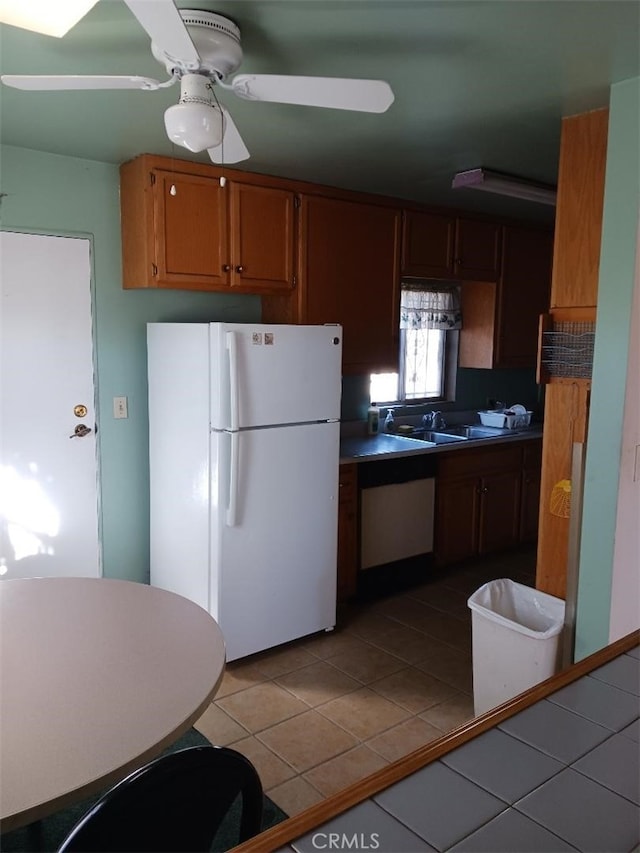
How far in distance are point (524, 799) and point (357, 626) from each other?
2.83 metres

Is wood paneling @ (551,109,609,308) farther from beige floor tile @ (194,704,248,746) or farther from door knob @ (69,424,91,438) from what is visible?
door knob @ (69,424,91,438)

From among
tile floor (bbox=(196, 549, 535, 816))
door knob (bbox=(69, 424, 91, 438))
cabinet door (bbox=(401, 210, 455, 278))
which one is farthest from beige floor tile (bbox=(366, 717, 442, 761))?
cabinet door (bbox=(401, 210, 455, 278))

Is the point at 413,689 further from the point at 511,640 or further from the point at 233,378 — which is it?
the point at 233,378

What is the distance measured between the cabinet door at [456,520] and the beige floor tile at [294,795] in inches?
83.6

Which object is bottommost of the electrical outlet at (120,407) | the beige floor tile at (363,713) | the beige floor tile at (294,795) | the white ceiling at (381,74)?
the beige floor tile at (363,713)

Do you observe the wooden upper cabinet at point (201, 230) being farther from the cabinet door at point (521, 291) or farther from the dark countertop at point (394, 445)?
the cabinet door at point (521, 291)

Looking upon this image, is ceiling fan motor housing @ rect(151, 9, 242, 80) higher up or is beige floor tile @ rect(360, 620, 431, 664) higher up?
ceiling fan motor housing @ rect(151, 9, 242, 80)

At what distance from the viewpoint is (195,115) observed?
1646 millimetres

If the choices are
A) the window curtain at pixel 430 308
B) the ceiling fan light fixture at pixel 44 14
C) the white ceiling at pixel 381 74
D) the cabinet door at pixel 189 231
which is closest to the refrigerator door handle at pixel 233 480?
the cabinet door at pixel 189 231

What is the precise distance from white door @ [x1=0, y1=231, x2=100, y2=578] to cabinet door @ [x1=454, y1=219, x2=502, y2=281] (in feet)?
7.72

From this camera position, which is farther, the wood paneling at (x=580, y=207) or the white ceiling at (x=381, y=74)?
the wood paneling at (x=580, y=207)

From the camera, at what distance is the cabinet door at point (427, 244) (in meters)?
4.02

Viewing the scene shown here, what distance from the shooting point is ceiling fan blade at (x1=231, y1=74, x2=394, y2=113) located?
1595mm

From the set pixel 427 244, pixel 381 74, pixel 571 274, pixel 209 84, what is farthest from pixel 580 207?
pixel 427 244
